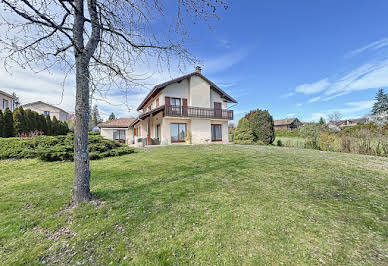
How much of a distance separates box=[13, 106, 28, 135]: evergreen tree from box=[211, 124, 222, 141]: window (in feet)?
58.2

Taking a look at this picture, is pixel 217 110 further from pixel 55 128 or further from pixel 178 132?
pixel 55 128

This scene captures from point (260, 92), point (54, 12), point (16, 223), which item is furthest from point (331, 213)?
point (260, 92)

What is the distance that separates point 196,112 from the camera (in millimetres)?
16828

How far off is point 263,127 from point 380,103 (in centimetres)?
2141

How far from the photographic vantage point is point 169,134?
1595 cm

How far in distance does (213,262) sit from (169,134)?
574 inches

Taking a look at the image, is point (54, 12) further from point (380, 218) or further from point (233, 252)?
point (380, 218)

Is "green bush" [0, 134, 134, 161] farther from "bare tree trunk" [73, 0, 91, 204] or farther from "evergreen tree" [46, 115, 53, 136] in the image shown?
"evergreen tree" [46, 115, 53, 136]

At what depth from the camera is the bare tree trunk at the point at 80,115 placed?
293cm

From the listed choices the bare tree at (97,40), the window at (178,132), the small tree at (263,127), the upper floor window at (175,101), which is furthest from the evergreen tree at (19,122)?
the small tree at (263,127)

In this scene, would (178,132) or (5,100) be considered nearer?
(178,132)

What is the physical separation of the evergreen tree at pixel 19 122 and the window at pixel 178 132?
12.5m

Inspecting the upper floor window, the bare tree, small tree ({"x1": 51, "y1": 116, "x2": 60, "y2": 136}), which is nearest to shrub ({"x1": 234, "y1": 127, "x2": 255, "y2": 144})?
the upper floor window

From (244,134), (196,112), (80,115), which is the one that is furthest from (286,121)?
(80,115)
